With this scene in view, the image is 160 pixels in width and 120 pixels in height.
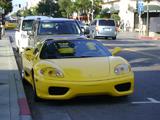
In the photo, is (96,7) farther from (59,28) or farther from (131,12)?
(59,28)

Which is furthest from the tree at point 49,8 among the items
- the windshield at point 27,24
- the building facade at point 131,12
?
the windshield at point 27,24

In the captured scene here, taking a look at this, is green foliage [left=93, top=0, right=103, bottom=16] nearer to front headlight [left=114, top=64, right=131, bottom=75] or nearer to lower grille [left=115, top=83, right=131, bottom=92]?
front headlight [left=114, top=64, right=131, bottom=75]

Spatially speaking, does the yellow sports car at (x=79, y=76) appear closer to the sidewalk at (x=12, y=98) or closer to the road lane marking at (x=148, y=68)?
the sidewalk at (x=12, y=98)

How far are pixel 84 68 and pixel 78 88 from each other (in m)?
0.49

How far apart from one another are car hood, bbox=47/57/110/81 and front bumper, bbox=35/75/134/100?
0.43 ft

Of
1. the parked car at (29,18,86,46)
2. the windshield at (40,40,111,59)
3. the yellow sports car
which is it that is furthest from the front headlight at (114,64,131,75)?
the parked car at (29,18,86,46)

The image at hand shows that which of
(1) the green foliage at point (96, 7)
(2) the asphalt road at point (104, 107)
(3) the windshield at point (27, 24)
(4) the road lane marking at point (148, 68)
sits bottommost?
(4) the road lane marking at point (148, 68)

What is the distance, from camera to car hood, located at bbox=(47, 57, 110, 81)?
384 inches

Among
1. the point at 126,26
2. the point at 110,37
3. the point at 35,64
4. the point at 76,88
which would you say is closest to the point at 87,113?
the point at 76,88

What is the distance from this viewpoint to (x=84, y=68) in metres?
9.94

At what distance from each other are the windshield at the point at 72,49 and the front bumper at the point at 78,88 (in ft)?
3.56

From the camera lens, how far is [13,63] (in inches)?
672

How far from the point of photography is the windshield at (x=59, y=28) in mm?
16452

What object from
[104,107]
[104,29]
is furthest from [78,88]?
[104,29]
